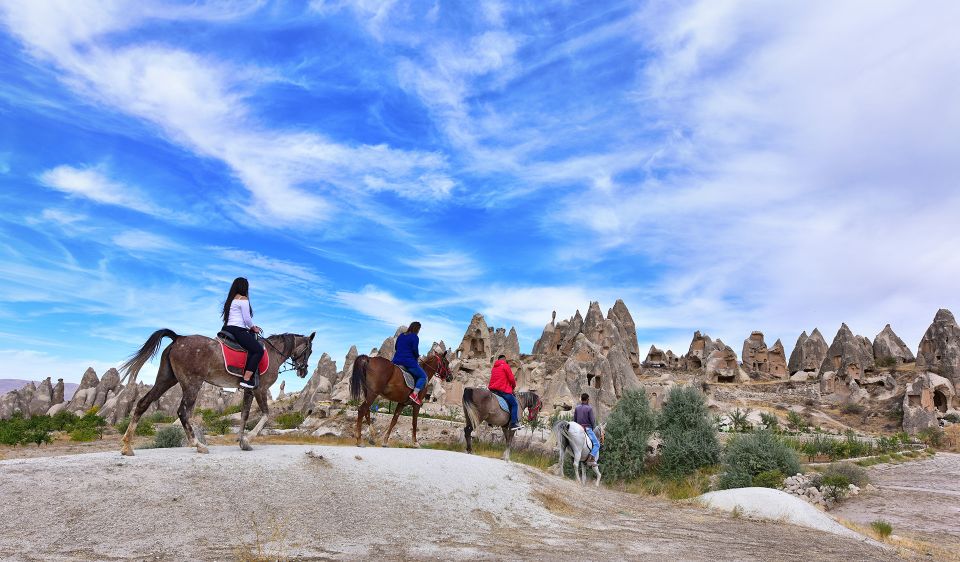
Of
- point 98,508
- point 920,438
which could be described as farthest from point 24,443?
point 920,438

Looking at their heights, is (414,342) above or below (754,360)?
below

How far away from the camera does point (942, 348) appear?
55812 mm

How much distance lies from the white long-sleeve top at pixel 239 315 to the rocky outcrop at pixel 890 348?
75.7 m

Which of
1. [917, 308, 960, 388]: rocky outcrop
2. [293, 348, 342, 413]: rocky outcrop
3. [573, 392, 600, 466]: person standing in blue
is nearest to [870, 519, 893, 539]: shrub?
[573, 392, 600, 466]: person standing in blue

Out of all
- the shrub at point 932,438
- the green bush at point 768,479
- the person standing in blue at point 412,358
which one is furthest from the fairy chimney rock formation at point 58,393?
the shrub at point 932,438

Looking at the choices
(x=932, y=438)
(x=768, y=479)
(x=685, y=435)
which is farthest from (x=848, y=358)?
(x=768, y=479)

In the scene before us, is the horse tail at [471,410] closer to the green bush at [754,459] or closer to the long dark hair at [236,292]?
the long dark hair at [236,292]

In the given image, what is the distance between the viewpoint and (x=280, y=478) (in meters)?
8.22

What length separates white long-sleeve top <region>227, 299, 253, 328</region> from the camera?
9.67m

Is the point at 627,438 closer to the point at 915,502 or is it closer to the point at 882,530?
the point at 882,530

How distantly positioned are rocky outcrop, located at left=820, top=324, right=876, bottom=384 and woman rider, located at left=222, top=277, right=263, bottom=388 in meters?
62.4

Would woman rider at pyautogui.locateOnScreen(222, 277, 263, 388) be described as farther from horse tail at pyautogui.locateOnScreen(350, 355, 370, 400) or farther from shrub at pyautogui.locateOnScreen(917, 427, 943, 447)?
shrub at pyautogui.locateOnScreen(917, 427, 943, 447)

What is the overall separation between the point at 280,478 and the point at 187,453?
1658mm

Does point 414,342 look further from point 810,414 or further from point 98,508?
point 810,414
